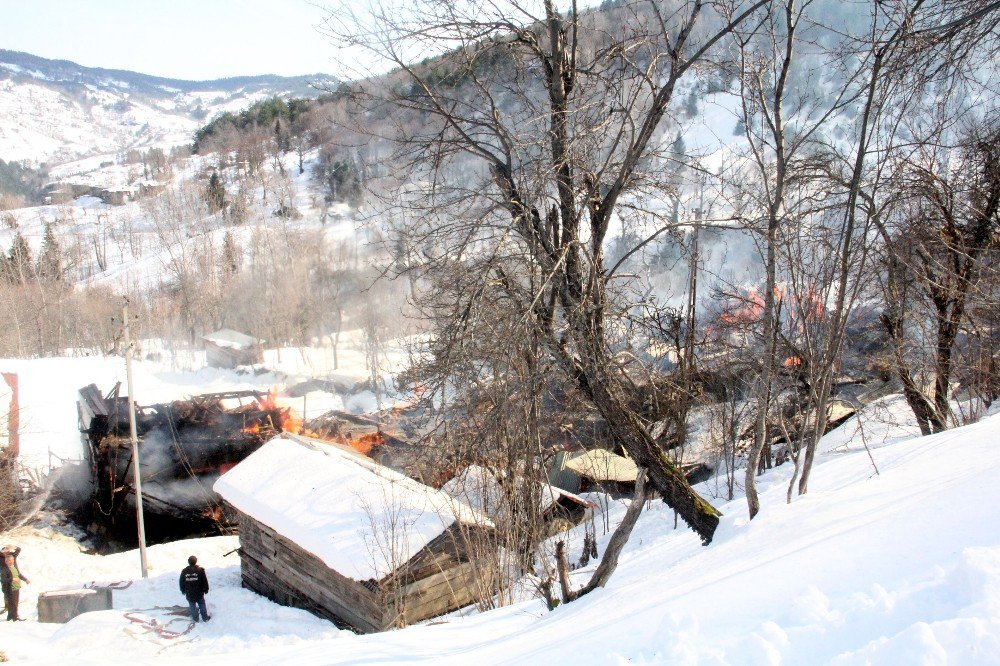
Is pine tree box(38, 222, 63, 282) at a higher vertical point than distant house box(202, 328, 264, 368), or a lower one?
higher

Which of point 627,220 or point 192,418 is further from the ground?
point 627,220

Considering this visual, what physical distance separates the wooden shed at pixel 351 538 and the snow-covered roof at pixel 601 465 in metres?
6.33

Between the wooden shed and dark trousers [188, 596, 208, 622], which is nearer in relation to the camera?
the wooden shed

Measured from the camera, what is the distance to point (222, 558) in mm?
15961

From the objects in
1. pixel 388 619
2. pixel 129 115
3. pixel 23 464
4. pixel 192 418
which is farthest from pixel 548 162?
pixel 129 115

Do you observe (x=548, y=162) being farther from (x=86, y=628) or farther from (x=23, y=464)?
(x=23, y=464)

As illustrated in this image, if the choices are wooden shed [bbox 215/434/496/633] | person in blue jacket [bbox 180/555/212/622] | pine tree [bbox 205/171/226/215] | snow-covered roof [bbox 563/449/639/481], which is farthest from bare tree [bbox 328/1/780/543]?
pine tree [bbox 205/171/226/215]

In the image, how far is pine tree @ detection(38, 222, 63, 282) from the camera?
44025mm

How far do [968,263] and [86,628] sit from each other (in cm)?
1430

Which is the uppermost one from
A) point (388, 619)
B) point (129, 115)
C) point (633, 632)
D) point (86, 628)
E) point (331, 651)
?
point (129, 115)

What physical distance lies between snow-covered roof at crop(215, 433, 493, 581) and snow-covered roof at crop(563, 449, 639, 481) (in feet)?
20.3

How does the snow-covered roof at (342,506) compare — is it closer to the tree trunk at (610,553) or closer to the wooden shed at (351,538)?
the wooden shed at (351,538)

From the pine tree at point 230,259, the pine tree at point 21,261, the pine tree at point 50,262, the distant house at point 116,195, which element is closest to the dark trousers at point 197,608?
the pine tree at point 230,259

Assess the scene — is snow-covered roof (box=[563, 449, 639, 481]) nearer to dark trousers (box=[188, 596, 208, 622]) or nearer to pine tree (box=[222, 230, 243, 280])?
dark trousers (box=[188, 596, 208, 622])
